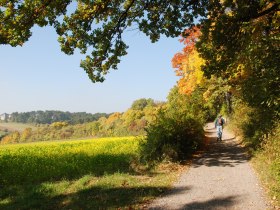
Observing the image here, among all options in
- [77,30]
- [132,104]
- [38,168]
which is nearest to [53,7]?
[77,30]

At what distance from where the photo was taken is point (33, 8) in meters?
9.02

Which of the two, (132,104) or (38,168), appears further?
(132,104)

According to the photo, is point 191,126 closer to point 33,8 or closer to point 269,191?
point 269,191

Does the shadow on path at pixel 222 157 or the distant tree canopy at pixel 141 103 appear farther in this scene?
the distant tree canopy at pixel 141 103

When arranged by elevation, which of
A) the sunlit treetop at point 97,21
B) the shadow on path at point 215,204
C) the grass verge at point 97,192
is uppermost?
the sunlit treetop at point 97,21

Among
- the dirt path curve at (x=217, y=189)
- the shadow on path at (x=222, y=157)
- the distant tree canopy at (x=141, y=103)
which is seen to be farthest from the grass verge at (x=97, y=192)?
the distant tree canopy at (x=141, y=103)

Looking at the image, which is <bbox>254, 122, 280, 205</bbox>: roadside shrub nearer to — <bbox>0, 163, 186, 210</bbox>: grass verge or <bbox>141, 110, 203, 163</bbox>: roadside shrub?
<bbox>0, 163, 186, 210</bbox>: grass verge

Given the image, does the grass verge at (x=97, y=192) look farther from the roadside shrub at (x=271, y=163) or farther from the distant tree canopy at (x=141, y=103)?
the distant tree canopy at (x=141, y=103)

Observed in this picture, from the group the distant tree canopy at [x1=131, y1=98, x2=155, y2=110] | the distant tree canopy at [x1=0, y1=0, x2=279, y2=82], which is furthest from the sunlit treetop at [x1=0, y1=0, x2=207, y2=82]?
the distant tree canopy at [x1=131, y1=98, x2=155, y2=110]

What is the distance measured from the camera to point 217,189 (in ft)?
33.5

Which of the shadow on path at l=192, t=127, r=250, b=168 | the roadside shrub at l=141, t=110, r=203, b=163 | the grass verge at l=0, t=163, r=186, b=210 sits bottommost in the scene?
the grass verge at l=0, t=163, r=186, b=210

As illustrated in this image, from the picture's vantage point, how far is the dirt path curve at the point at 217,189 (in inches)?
343

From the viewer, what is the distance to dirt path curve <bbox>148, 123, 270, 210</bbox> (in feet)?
28.6

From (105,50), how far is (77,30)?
1.33 meters
